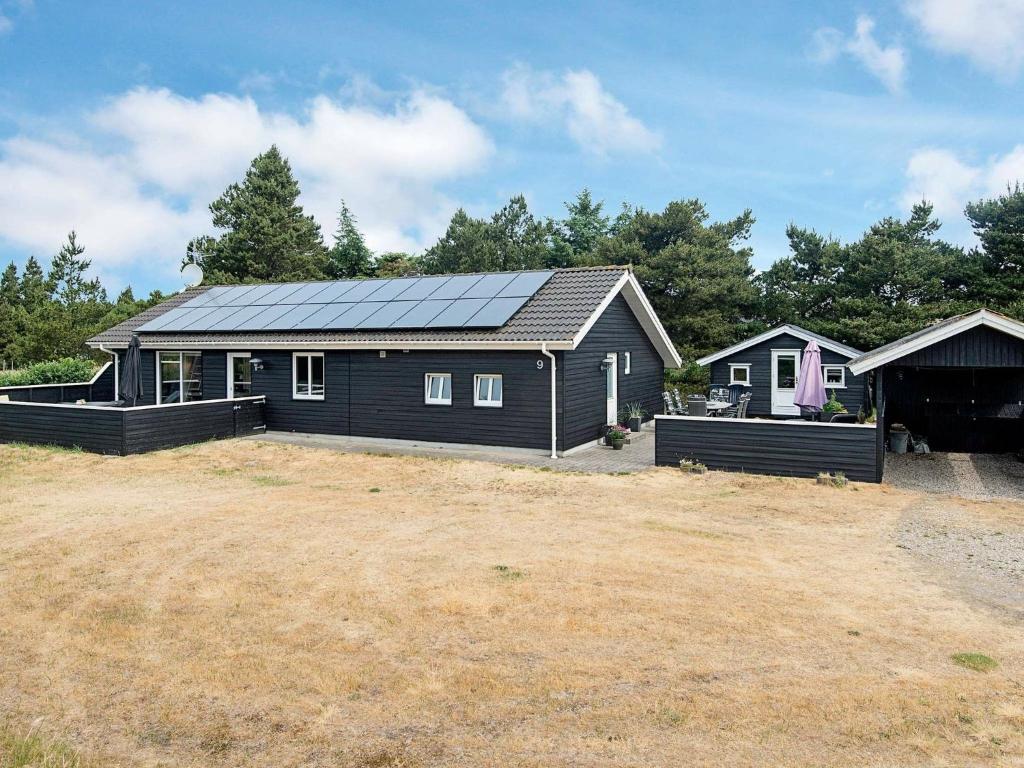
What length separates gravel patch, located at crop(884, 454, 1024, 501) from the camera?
10711 mm

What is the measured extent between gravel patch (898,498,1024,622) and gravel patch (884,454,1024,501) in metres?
1.33

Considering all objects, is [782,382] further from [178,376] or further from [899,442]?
A: [178,376]

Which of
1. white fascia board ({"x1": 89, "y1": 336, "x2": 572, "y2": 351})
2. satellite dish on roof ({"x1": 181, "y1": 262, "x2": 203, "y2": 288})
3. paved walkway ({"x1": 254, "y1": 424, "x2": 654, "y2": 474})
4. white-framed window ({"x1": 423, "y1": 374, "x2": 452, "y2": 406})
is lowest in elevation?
paved walkway ({"x1": 254, "y1": 424, "x2": 654, "y2": 474})

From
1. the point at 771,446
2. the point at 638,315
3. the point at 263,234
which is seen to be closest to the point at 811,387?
the point at 771,446

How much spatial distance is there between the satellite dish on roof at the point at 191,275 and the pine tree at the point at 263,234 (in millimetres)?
15623

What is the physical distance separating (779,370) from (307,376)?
1602 centimetres

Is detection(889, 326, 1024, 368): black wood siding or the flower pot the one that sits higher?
detection(889, 326, 1024, 368): black wood siding

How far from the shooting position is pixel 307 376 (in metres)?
17.0

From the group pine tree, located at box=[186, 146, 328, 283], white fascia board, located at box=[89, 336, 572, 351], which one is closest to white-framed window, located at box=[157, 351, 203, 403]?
white fascia board, located at box=[89, 336, 572, 351]

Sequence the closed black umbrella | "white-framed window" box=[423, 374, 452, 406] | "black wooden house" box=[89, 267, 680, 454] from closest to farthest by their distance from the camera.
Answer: "black wooden house" box=[89, 267, 680, 454] < "white-framed window" box=[423, 374, 452, 406] < the closed black umbrella

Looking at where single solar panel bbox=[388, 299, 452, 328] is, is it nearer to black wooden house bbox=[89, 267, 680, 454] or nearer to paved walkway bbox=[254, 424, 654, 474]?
black wooden house bbox=[89, 267, 680, 454]

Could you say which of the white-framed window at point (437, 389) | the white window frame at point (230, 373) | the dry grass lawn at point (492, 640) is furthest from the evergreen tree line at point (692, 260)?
the dry grass lawn at point (492, 640)

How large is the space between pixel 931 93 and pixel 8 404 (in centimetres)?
2576

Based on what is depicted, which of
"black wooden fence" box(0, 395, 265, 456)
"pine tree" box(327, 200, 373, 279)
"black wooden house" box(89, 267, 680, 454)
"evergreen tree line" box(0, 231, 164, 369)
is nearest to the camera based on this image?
"black wooden fence" box(0, 395, 265, 456)
